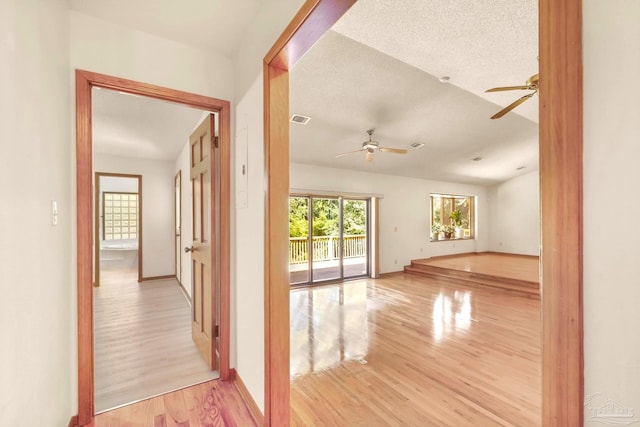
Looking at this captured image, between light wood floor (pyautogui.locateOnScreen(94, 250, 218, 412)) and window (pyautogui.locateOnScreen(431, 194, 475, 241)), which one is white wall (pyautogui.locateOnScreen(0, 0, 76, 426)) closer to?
light wood floor (pyautogui.locateOnScreen(94, 250, 218, 412))

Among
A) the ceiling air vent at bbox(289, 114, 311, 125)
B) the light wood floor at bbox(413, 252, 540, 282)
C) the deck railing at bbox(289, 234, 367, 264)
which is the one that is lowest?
the light wood floor at bbox(413, 252, 540, 282)

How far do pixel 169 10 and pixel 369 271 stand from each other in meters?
6.07

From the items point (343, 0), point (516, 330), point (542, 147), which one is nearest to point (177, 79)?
point (343, 0)

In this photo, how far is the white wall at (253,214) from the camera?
1685 millimetres

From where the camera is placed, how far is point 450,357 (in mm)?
2725

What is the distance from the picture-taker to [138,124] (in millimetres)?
3723

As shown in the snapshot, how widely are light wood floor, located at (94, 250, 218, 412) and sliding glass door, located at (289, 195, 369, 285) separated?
9.59ft

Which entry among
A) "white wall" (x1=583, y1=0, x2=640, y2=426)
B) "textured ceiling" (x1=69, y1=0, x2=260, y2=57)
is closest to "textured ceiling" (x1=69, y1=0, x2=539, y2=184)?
"textured ceiling" (x1=69, y1=0, x2=260, y2=57)

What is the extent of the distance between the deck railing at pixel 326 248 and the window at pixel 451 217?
7.35ft

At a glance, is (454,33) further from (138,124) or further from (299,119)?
(138,124)

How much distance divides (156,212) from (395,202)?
555cm

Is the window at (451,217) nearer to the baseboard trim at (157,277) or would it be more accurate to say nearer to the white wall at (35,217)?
the baseboard trim at (157,277)

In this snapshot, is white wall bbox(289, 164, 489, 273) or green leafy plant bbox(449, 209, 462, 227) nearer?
white wall bbox(289, 164, 489, 273)

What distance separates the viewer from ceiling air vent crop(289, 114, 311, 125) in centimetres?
393
